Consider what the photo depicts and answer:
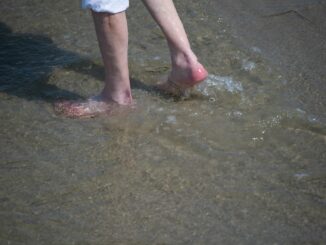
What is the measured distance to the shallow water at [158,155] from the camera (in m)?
1.72

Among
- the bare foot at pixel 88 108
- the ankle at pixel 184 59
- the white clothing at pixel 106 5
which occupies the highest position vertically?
the white clothing at pixel 106 5

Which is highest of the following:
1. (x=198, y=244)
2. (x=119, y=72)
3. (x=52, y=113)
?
(x=119, y=72)

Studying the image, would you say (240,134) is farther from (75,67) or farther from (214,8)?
(214,8)

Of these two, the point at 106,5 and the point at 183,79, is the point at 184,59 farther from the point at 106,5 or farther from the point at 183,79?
the point at 106,5

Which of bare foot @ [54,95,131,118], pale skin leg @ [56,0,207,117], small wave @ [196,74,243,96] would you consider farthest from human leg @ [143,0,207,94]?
bare foot @ [54,95,131,118]

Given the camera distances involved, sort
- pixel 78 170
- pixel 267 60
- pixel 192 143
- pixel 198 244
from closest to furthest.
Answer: pixel 198 244
pixel 78 170
pixel 192 143
pixel 267 60

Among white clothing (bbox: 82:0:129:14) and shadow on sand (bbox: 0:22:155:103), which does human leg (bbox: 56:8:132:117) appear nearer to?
white clothing (bbox: 82:0:129:14)

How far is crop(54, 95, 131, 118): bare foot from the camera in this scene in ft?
7.52

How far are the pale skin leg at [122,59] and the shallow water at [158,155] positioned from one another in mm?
75

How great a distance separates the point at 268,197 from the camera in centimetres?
184

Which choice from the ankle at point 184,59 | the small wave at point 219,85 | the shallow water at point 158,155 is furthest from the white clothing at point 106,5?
the small wave at point 219,85

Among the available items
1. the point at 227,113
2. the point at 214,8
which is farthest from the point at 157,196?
the point at 214,8

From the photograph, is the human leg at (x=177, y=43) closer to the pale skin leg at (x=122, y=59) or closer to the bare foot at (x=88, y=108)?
the pale skin leg at (x=122, y=59)

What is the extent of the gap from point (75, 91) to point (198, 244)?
3.76ft
